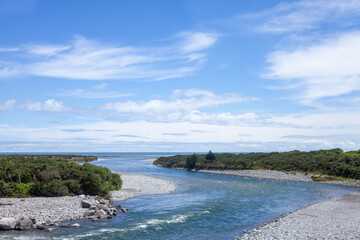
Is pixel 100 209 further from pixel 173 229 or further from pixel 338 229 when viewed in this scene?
pixel 338 229

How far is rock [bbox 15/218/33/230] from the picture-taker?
23.7 m

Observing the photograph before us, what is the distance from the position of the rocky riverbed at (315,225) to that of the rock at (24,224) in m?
17.5

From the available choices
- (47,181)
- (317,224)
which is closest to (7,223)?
(47,181)

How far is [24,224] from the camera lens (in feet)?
78.4

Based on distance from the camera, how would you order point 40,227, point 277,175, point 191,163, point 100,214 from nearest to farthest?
point 40,227
point 100,214
point 277,175
point 191,163

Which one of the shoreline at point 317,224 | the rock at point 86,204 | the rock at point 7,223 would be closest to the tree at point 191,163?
the shoreline at point 317,224

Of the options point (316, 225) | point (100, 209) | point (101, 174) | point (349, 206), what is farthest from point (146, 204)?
point (349, 206)

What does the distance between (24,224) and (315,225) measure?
25.7 m

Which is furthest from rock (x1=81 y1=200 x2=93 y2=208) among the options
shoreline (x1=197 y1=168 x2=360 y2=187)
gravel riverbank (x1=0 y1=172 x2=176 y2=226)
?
shoreline (x1=197 y1=168 x2=360 y2=187)

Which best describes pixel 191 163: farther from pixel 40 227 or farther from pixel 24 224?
pixel 24 224

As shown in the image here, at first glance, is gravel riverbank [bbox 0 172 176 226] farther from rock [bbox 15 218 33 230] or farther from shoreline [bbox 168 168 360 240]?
shoreline [bbox 168 168 360 240]

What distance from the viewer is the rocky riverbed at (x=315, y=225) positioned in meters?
23.5

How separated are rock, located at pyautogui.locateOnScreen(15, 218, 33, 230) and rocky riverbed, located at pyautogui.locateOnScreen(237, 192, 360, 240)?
17452mm

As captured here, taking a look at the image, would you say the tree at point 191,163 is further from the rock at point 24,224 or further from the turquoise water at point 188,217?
the rock at point 24,224
